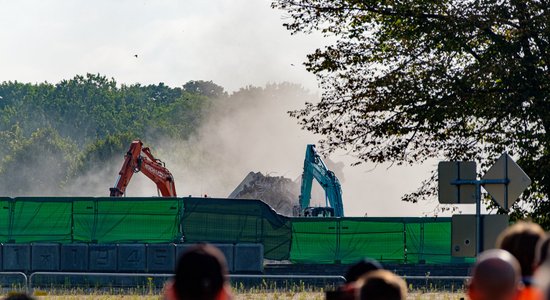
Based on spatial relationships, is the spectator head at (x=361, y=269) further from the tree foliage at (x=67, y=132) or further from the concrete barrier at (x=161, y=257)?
the tree foliage at (x=67, y=132)

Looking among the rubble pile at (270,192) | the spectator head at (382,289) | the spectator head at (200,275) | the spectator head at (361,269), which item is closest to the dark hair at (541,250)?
the spectator head at (382,289)

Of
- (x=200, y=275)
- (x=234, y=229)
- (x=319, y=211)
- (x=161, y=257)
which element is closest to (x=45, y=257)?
(x=161, y=257)

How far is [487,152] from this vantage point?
2700cm

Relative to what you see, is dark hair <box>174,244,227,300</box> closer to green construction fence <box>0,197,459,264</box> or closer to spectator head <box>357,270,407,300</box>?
spectator head <box>357,270,407,300</box>

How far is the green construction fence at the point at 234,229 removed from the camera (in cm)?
3641

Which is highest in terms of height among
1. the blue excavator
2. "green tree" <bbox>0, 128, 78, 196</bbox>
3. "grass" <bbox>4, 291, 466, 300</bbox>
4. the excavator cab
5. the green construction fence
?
"green tree" <bbox>0, 128, 78, 196</bbox>

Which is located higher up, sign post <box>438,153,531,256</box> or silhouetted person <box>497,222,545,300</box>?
sign post <box>438,153,531,256</box>

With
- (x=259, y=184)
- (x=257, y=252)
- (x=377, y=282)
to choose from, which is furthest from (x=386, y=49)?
(x=259, y=184)

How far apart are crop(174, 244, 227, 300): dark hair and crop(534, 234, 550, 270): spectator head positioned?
1862mm

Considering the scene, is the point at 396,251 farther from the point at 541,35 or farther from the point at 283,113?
the point at 283,113

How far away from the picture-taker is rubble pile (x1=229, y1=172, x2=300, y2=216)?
258ft

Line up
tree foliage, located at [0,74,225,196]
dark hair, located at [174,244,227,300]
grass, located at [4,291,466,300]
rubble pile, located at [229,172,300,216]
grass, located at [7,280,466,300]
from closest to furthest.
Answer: dark hair, located at [174,244,227,300] → grass, located at [4,291,466,300] → grass, located at [7,280,466,300] → rubble pile, located at [229,172,300,216] → tree foliage, located at [0,74,225,196]

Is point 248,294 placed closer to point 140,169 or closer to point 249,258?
point 249,258

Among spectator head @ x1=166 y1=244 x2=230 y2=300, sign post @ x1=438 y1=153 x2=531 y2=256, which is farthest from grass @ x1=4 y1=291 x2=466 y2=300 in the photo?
spectator head @ x1=166 y1=244 x2=230 y2=300
